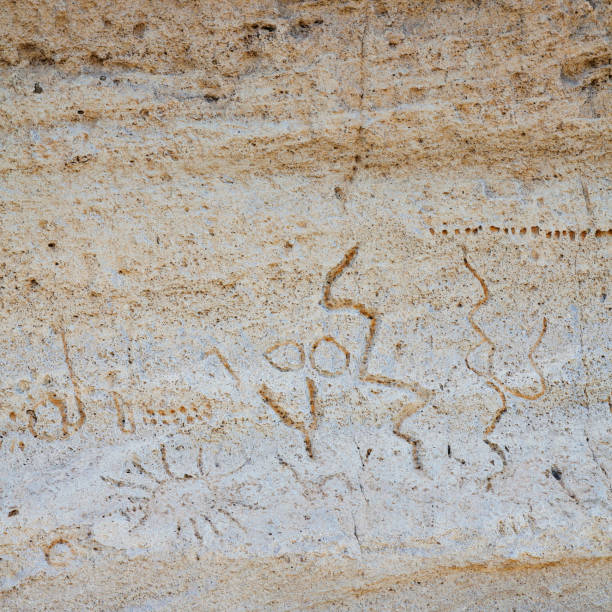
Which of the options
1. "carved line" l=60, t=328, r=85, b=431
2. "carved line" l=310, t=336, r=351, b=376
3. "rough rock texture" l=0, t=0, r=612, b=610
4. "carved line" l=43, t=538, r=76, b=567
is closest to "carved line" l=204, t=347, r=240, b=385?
"rough rock texture" l=0, t=0, r=612, b=610

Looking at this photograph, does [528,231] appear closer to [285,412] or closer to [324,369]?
[324,369]

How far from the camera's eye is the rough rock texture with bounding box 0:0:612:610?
5.13 feet

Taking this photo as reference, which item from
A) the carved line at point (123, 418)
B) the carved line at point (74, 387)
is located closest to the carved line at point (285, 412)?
the carved line at point (123, 418)

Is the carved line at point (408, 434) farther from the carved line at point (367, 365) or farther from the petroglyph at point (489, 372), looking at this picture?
the petroglyph at point (489, 372)

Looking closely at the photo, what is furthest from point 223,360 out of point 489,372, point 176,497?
point 489,372

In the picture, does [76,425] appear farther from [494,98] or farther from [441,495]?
[494,98]

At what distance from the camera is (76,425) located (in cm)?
166

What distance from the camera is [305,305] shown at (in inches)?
66.0

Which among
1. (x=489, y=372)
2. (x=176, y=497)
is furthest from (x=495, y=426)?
(x=176, y=497)

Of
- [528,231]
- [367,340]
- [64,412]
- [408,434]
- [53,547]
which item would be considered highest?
[528,231]

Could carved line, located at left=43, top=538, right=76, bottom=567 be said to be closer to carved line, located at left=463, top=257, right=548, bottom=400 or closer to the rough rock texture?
the rough rock texture

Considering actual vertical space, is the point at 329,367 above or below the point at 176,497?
above

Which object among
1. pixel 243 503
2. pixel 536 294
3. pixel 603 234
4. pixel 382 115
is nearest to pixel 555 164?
pixel 603 234

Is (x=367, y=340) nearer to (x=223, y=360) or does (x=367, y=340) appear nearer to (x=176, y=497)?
(x=223, y=360)
